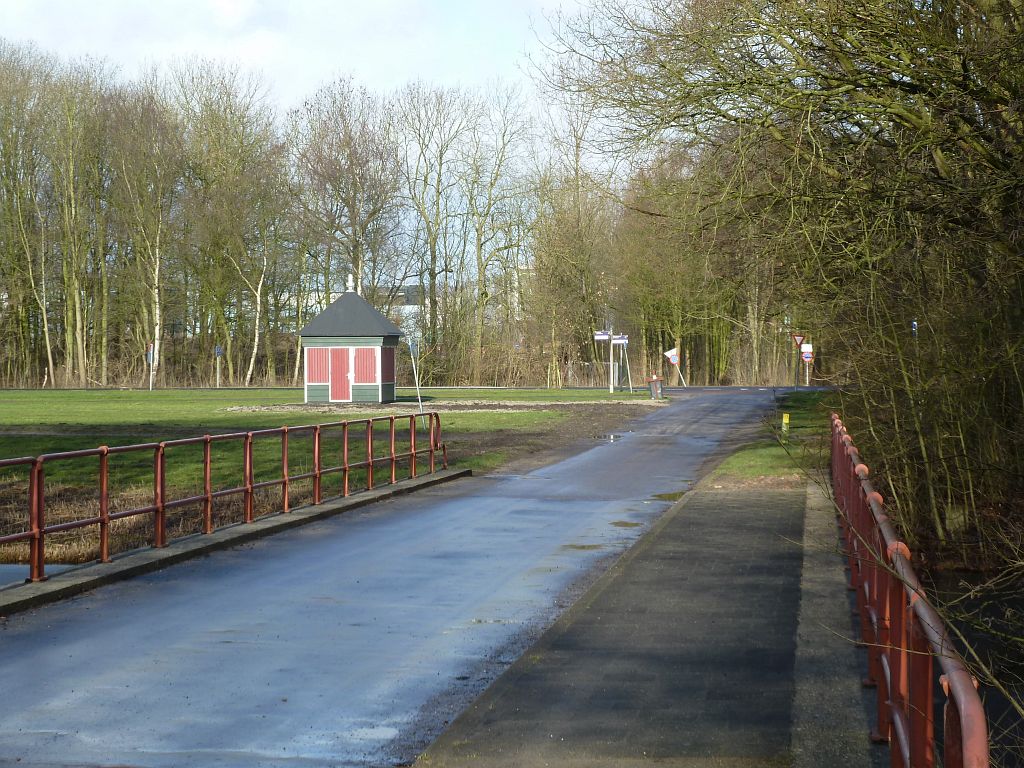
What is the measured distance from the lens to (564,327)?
7312 centimetres

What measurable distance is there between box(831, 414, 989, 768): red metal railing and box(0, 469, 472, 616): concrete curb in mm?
6192

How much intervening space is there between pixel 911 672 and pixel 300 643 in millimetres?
5196

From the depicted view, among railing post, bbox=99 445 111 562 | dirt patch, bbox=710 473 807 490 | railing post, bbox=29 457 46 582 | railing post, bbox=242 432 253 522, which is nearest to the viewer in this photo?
railing post, bbox=29 457 46 582

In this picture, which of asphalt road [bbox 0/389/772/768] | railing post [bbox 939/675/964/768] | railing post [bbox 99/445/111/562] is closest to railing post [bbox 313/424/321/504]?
asphalt road [bbox 0/389/772/768]

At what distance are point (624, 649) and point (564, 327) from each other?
64.9m

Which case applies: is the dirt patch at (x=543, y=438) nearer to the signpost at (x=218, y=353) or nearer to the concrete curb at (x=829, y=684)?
the concrete curb at (x=829, y=684)

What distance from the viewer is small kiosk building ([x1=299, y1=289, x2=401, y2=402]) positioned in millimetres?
49688

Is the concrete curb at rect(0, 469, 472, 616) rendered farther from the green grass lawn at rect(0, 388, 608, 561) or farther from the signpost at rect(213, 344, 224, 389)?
the signpost at rect(213, 344, 224, 389)

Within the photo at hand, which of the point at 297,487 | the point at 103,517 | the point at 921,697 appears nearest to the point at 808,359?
the point at 297,487

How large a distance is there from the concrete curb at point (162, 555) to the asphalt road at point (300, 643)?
166 mm

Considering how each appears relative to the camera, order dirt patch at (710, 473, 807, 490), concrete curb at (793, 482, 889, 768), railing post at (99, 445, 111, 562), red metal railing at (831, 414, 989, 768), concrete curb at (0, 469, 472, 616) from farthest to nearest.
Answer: dirt patch at (710, 473, 807, 490)
railing post at (99, 445, 111, 562)
concrete curb at (0, 469, 472, 616)
concrete curb at (793, 482, 889, 768)
red metal railing at (831, 414, 989, 768)

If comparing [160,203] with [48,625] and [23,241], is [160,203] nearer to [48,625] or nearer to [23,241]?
[23,241]

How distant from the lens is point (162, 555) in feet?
40.4

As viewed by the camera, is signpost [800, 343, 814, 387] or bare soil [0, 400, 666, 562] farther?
signpost [800, 343, 814, 387]
